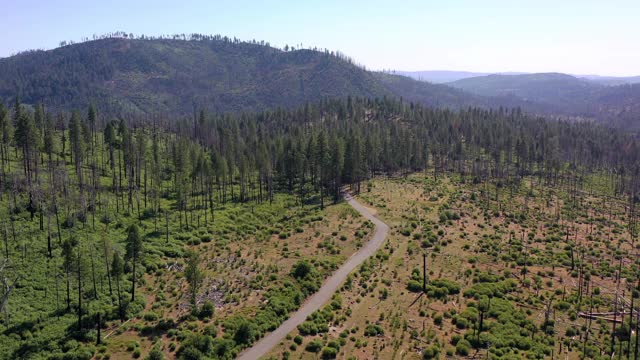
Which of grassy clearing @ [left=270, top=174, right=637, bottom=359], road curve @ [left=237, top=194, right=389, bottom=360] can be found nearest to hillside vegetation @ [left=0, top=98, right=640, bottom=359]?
grassy clearing @ [left=270, top=174, right=637, bottom=359]

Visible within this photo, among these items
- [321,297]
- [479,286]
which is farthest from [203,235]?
[479,286]

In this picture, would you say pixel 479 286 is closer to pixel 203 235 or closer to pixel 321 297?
pixel 321 297

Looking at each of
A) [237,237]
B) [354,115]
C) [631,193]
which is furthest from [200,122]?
[631,193]

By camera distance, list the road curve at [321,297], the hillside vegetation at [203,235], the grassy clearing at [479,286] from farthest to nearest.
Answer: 1. the grassy clearing at [479,286]
2. the hillside vegetation at [203,235]
3. the road curve at [321,297]

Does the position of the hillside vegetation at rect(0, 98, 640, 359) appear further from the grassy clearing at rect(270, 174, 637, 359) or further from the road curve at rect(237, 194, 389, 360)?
the road curve at rect(237, 194, 389, 360)

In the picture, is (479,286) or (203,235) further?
(203,235)

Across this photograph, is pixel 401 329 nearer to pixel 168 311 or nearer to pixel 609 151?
pixel 168 311

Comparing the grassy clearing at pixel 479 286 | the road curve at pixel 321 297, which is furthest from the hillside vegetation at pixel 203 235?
the road curve at pixel 321 297

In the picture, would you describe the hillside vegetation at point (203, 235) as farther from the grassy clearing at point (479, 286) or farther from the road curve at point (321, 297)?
the road curve at point (321, 297)
